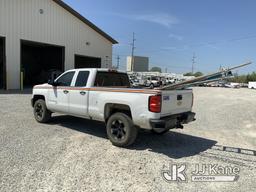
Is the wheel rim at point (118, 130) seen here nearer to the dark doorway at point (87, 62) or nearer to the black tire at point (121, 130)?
the black tire at point (121, 130)

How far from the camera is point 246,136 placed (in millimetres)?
7816

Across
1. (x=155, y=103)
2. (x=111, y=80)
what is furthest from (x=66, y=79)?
(x=155, y=103)

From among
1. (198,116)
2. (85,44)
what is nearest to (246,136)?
(198,116)

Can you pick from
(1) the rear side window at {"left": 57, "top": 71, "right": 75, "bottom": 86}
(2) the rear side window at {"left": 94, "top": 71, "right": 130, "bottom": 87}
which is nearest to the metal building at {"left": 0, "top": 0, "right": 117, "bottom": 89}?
(1) the rear side window at {"left": 57, "top": 71, "right": 75, "bottom": 86}

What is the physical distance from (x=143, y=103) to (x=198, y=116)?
641cm

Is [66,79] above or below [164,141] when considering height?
above

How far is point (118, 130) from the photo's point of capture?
5918mm

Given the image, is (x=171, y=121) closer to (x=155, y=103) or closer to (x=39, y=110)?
(x=155, y=103)

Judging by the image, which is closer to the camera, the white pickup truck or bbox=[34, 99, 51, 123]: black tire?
the white pickup truck

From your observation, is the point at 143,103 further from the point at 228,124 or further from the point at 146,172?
the point at 228,124

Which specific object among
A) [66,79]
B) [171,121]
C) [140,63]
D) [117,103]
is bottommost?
[171,121]

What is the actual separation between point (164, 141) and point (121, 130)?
1411mm

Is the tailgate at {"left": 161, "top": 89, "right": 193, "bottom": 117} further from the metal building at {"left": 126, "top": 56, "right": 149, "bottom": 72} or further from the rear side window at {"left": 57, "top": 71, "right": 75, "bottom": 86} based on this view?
the metal building at {"left": 126, "top": 56, "right": 149, "bottom": 72}

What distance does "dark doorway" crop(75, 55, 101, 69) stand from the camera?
27.9 metres
